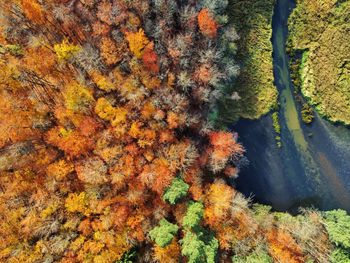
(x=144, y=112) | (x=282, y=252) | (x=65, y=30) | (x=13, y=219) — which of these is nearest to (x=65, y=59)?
(x=65, y=30)

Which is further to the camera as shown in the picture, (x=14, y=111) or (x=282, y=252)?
(x=282, y=252)

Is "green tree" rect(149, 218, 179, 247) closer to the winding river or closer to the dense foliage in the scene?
the dense foliage

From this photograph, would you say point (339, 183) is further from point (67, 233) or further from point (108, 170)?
point (67, 233)

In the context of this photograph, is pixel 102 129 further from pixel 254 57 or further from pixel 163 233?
pixel 254 57

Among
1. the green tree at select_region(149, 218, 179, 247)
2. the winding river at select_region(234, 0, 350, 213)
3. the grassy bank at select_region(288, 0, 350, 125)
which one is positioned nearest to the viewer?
the green tree at select_region(149, 218, 179, 247)

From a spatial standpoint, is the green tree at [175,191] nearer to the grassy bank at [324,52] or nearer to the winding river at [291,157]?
the winding river at [291,157]

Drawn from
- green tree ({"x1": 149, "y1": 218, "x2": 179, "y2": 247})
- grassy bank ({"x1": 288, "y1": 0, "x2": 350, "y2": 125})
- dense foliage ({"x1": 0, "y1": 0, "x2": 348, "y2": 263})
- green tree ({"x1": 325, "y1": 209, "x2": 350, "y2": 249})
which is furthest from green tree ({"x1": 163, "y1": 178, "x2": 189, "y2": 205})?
grassy bank ({"x1": 288, "y1": 0, "x2": 350, "y2": 125})
